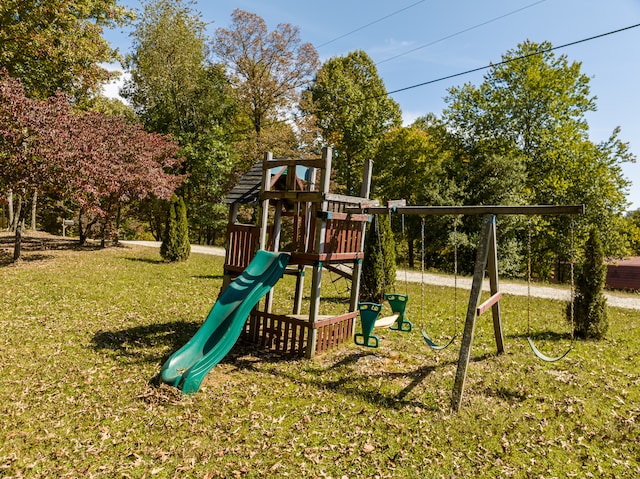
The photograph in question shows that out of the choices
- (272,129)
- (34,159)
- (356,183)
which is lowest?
(34,159)

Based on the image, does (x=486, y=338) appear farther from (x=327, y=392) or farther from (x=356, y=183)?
(x=356, y=183)

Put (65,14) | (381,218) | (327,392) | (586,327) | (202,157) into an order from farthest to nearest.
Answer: (202,157), (65,14), (381,218), (586,327), (327,392)

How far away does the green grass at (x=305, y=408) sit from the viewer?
4199 mm

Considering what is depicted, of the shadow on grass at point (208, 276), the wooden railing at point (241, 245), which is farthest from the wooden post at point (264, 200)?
the shadow on grass at point (208, 276)

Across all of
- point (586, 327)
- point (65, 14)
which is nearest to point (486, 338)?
point (586, 327)

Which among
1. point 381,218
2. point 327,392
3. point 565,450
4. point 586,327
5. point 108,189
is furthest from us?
point 108,189

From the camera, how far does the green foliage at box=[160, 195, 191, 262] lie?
1641 cm

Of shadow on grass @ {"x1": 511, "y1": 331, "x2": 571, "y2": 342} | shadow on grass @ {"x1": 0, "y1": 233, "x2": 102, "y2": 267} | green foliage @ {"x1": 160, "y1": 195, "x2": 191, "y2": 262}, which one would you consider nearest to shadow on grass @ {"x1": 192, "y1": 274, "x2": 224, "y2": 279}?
green foliage @ {"x1": 160, "y1": 195, "x2": 191, "y2": 262}

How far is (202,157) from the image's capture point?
87.8 ft

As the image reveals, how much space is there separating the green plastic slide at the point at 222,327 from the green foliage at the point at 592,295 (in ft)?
20.7

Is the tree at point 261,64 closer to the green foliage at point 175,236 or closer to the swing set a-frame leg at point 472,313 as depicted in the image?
the green foliage at point 175,236

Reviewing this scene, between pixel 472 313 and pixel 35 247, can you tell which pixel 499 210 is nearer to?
pixel 472 313

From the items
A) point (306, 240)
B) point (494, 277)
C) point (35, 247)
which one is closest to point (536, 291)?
point (494, 277)

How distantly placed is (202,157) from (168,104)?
175 inches
